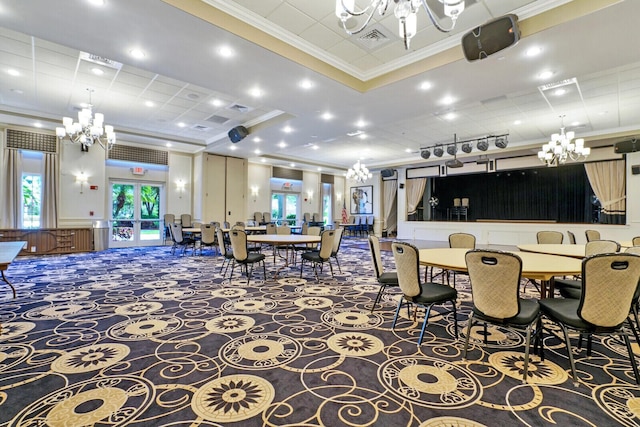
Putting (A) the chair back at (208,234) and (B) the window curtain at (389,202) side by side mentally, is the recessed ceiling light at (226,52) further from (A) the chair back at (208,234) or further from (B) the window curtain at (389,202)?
(B) the window curtain at (389,202)

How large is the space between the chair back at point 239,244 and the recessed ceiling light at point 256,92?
284 cm

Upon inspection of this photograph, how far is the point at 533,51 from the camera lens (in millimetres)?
4215

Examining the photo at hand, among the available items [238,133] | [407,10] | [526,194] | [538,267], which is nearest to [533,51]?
[407,10]

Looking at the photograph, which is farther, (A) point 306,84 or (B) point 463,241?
(A) point 306,84

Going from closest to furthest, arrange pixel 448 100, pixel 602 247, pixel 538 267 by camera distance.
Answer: pixel 538 267
pixel 602 247
pixel 448 100

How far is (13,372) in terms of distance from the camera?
228 centimetres

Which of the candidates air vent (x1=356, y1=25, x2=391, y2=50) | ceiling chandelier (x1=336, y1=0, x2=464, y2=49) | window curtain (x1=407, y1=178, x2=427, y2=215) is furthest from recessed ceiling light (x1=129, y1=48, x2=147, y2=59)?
window curtain (x1=407, y1=178, x2=427, y2=215)

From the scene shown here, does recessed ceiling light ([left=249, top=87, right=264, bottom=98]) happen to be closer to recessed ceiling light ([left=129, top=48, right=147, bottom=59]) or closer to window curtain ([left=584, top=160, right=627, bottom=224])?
recessed ceiling light ([left=129, top=48, right=147, bottom=59])

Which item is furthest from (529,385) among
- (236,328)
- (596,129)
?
(596,129)

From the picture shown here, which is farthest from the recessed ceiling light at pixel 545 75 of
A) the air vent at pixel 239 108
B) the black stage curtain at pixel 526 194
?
the black stage curtain at pixel 526 194

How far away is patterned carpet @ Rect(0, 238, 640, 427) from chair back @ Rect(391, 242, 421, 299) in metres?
0.52

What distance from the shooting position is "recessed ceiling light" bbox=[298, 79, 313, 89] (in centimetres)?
537

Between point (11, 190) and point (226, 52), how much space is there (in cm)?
836

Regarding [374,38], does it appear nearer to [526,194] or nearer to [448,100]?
[448,100]
